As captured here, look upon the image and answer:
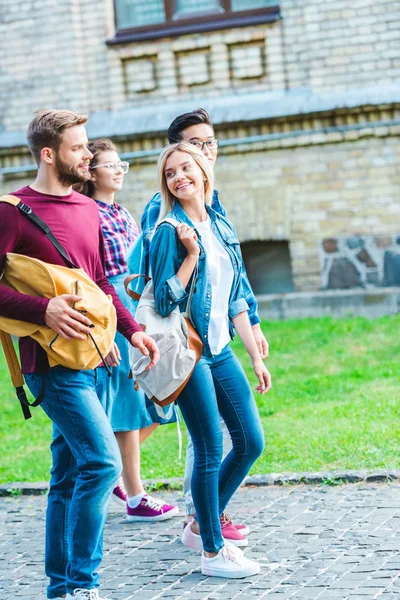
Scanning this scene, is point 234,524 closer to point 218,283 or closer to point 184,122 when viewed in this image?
point 218,283

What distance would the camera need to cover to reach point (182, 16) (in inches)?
489

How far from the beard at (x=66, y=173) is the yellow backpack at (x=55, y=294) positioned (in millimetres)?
238

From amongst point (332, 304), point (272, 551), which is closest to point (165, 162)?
point (272, 551)

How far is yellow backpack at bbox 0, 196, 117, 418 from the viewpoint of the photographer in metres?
4.06

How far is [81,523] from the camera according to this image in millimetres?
4172

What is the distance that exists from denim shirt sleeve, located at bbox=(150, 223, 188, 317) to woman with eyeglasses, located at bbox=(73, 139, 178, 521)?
1224 mm

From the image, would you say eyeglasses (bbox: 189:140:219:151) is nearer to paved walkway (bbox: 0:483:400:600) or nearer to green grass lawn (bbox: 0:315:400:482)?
paved walkway (bbox: 0:483:400:600)

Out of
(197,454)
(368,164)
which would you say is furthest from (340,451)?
(368,164)

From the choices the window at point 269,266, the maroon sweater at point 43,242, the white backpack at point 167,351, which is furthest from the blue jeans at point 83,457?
the window at point 269,266

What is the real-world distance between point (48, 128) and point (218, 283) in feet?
3.62

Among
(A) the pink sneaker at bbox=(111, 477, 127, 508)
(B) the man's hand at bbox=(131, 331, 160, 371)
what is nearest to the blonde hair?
(B) the man's hand at bbox=(131, 331, 160, 371)

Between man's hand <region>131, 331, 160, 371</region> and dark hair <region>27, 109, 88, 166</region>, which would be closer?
dark hair <region>27, 109, 88, 166</region>

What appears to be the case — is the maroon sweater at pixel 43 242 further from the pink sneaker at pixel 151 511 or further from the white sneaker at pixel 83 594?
the pink sneaker at pixel 151 511

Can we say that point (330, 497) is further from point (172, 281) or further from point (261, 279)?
point (261, 279)
